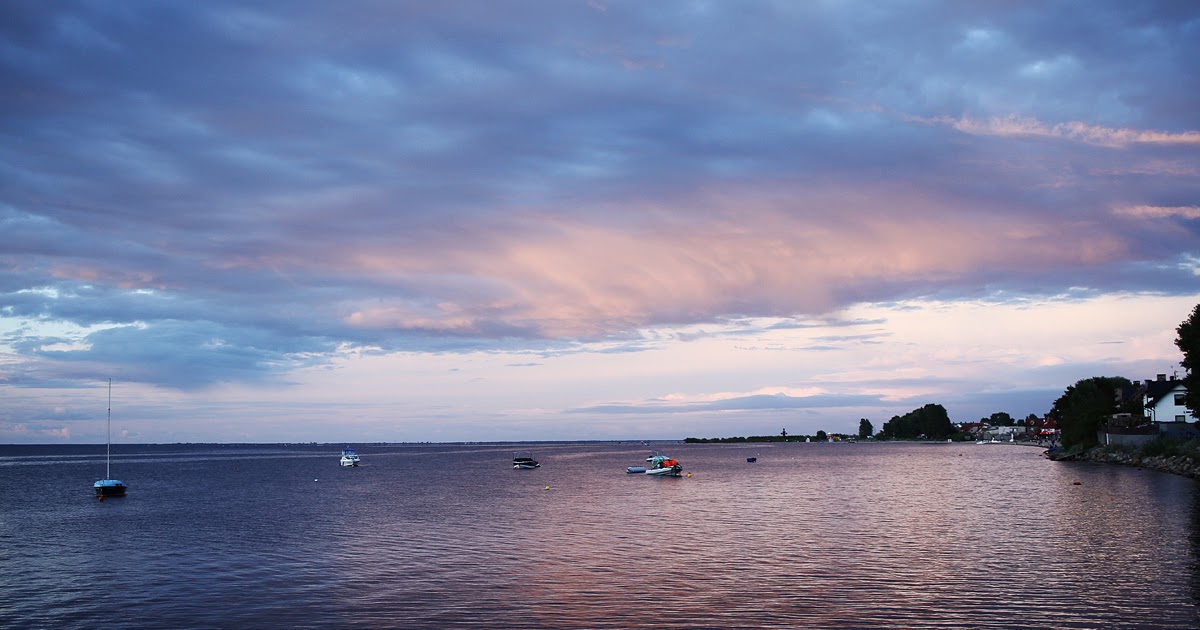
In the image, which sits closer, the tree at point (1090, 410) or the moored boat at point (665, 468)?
the moored boat at point (665, 468)

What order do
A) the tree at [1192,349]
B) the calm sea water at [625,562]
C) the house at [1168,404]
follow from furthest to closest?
the house at [1168,404] < the tree at [1192,349] < the calm sea water at [625,562]

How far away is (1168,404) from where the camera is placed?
140875mm

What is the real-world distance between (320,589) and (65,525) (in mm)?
44544

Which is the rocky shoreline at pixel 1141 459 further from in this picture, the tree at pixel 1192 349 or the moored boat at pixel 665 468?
the moored boat at pixel 665 468

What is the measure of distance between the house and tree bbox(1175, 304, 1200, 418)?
160 ft

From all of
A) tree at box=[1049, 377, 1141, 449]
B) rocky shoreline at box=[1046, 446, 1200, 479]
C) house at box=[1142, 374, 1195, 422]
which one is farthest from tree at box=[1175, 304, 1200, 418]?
tree at box=[1049, 377, 1141, 449]

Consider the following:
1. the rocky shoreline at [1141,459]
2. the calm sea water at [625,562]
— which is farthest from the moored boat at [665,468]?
the rocky shoreline at [1141,459]

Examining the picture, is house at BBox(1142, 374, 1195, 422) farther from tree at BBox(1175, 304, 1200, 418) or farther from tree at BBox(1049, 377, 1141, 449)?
tree at BBox(1175, 304, 1200, 418)

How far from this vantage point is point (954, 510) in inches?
2643

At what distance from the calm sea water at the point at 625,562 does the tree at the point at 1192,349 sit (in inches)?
448

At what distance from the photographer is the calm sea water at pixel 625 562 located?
3112cm

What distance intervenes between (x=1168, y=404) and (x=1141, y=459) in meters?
34.9

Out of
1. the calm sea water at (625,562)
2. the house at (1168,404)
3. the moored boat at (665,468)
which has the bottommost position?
the moored boat at (665,468)

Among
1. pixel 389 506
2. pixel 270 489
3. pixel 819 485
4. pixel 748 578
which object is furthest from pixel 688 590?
pixel 270 489
